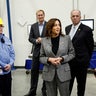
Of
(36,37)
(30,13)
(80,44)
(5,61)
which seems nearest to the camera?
(5,61)

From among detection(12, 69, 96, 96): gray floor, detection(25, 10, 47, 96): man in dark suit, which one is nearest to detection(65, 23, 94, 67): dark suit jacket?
detection(25, 10, 47, 96): man in dark suit

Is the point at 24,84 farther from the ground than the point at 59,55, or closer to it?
closer to it

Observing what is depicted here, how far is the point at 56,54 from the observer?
2.94 meters

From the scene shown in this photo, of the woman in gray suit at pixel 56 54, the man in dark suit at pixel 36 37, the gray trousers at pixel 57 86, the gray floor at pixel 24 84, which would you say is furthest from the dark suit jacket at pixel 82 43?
the gray floor at pixel 24 84

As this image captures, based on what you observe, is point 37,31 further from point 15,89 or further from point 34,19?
point 34,19

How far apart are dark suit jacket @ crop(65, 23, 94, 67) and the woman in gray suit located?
0.46 meters

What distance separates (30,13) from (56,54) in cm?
393

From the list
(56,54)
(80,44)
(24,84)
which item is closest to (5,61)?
(56,54)

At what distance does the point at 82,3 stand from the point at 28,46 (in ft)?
6.24

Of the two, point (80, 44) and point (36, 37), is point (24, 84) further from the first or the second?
point (80, 44)

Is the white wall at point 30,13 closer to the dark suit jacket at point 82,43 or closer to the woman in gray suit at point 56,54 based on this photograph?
the dark suit jacket at point 82,43

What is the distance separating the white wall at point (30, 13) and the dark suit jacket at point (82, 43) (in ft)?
9.98

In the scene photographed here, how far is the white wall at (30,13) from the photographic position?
644 cm

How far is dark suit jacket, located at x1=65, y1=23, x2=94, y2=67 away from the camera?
136 inches
